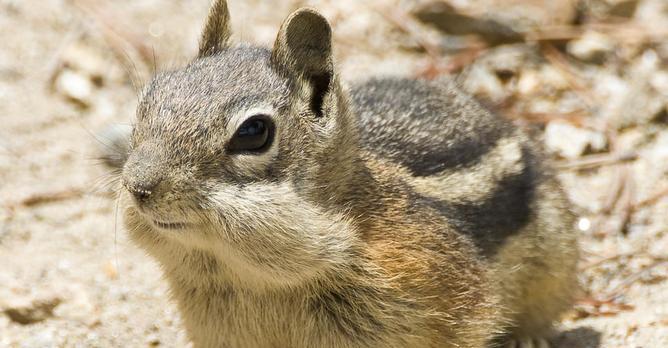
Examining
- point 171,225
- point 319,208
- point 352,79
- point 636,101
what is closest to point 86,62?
point 352,79

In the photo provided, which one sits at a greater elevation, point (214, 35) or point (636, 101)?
point (214, 35)

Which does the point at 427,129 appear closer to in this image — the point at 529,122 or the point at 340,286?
the point at 340,286

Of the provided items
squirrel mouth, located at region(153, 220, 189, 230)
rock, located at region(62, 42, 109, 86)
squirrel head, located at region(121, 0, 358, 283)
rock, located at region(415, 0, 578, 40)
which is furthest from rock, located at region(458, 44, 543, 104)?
squirrel mouth, located at region(153, 220, 189, 230)

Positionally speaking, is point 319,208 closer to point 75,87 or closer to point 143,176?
point 143,176

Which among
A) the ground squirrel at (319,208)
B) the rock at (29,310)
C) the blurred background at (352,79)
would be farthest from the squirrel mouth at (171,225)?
the rock at (29,310)

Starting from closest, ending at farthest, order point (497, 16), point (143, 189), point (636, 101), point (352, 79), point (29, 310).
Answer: point (143, 189)
point (29, 310)
point (636, 101)
point (352, 79)
point (497, 16)

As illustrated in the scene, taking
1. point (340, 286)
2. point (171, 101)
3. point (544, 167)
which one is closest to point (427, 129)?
point (544, 167)

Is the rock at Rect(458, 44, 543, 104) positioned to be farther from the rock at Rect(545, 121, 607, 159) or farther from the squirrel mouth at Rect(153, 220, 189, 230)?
the squirrel mouth at Rect(153, 220, 189, 230)
